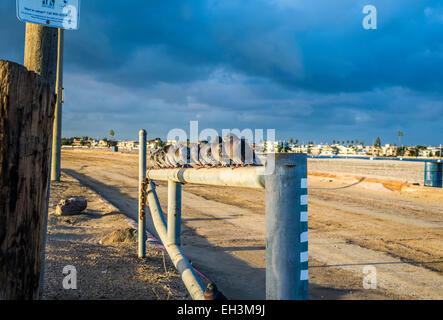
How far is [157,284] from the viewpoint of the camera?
12.5 ft

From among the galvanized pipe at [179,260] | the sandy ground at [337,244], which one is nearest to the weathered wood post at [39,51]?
the galvanized pipe at [179,260]

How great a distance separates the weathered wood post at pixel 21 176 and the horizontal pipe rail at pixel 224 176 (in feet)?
3.88

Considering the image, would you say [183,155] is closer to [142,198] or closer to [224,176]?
[224,176]

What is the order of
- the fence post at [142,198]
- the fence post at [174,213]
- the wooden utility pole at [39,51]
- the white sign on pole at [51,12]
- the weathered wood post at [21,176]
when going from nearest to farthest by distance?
the weathered wood post at [21,176] < the white sign on pole at [51,12] < the wooden utility pole at [39,51] < the fence post at [174,213] < the fence post at [142,198]

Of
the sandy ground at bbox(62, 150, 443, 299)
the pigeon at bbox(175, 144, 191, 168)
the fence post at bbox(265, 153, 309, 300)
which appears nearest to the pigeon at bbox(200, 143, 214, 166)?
the pigeon at bbox(175, 144, 191, 168)

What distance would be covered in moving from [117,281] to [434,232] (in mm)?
7483

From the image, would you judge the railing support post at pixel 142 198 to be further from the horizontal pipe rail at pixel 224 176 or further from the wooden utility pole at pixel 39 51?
the wooden utility pole at pixel 39 51

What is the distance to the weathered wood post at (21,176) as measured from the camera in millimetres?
1692

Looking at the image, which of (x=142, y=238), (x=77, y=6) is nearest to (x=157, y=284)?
(x=142, y=238)

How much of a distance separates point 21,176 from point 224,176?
1.29 m

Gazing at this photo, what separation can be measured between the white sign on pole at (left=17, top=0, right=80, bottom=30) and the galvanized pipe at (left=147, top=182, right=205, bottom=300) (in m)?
2.50

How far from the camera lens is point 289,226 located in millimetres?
1706

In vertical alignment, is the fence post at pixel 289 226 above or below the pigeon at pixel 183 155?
below
